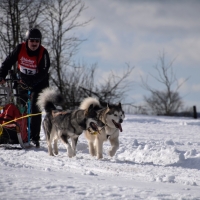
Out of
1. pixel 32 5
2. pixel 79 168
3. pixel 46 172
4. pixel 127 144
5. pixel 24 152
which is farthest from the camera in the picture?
pixel 32 5

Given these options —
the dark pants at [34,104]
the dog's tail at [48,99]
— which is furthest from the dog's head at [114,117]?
the dark pants at [34,104]

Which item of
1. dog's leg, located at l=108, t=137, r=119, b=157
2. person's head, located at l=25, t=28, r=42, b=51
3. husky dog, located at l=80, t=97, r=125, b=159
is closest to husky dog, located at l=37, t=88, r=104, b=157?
husky dog, located at l=80, t=97, r=125, b=159

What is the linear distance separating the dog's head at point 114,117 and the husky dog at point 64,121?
0.57 feet

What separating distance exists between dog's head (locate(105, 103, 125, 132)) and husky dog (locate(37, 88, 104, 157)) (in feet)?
0.57

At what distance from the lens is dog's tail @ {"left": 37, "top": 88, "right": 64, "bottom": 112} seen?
697 cm

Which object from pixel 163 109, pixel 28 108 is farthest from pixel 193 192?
pixel 163 109

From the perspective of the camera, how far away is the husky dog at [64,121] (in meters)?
6.58

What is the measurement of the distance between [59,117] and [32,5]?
1018 centimetres

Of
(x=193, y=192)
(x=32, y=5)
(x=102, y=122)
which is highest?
(x=32, y=5)

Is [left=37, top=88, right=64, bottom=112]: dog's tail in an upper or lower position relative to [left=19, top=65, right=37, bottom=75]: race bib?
lower

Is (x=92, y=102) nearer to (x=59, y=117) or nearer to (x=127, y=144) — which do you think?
(x=59, y=117)

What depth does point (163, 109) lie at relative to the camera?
3088cm

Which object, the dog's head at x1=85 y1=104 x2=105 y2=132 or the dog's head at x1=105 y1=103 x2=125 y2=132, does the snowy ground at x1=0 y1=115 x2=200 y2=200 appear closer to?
the dog's head at x1=105 y1=103 x2=125 y2=132

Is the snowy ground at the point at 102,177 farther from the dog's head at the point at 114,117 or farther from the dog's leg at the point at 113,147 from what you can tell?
the dog's head at the point at 114,117
